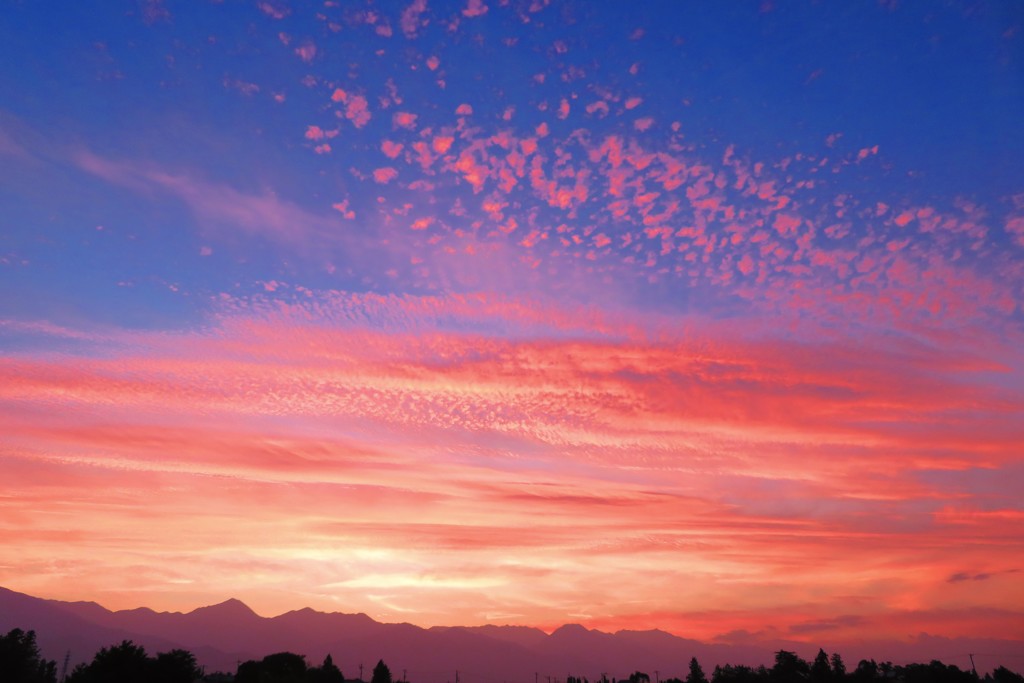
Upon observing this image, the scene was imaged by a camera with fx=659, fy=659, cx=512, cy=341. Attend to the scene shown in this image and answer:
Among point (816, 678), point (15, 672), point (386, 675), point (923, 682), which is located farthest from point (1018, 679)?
point (15, 672)

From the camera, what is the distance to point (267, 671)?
98.6 meters

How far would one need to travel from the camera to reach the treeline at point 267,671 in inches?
2758

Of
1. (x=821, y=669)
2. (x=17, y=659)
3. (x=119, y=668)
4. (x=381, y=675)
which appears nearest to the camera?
(x=119, y=668)

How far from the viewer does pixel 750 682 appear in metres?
160

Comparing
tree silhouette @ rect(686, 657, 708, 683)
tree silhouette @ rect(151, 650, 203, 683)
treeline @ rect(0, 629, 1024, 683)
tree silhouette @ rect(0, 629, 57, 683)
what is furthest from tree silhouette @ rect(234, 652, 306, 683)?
tree silhouette @ rect(686, 657, 708, 683)

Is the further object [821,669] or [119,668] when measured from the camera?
[821,669]

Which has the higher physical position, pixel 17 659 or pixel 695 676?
pixel 695 676

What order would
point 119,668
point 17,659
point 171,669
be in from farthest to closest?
1. point 17,659
2. point 171,669
3. point 119,668

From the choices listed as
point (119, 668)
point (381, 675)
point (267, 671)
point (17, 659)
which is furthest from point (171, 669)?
point (381, 675)

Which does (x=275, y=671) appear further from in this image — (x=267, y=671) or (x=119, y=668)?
(x=119, y=668)

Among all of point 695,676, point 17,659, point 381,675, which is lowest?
point 17,659

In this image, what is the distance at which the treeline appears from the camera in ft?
230

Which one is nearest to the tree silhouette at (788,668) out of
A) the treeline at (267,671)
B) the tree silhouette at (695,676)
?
the treeline at (267,671)

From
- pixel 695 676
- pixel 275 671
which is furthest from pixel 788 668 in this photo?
pixel 275 671
